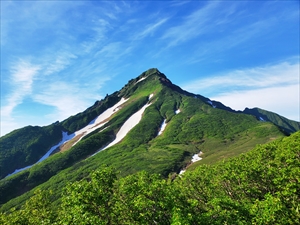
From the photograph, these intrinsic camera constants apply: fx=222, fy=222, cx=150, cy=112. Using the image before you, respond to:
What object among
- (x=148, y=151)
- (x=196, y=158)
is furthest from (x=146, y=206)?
(x=148, y=151)

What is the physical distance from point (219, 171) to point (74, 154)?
477 feet

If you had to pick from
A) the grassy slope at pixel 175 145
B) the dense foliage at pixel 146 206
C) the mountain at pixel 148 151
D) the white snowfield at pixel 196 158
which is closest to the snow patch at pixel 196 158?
the white snowfield at pixel 196 158

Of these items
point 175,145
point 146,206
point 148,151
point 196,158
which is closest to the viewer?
point 146,206

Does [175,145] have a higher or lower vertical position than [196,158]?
higher

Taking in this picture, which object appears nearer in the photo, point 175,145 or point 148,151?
point 148,151

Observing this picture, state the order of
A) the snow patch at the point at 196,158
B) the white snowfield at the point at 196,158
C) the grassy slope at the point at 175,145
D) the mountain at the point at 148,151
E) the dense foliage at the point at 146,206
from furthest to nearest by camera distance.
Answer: the white snowfield at the point at 196,158 → the snow patch at the point at 196,158 → the mountain at the point at 148,151 → the grassy slope at the point at 175,145 → the dense foliage at the point at 146,206

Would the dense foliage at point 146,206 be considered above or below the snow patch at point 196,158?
above

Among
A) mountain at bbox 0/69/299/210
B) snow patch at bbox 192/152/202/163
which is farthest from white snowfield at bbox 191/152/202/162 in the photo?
mountain at bbox 0/69/299/210

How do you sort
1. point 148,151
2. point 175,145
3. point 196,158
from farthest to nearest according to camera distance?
point 175,145 → point 148,151 → point 196,158

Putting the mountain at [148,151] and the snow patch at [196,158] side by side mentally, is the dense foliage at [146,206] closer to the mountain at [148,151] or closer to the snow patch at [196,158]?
the mountain at [148,151]

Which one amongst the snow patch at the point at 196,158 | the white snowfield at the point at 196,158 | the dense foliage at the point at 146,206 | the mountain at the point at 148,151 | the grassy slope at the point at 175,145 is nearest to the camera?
the dense foliage at the point at 146,206

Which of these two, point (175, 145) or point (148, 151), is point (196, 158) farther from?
point (148, 151)

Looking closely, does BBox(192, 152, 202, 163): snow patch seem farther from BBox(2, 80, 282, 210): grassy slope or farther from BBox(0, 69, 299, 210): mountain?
BBox(2, 80, 282, 210): grassy slope

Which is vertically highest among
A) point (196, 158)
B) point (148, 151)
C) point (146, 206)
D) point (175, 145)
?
point (148, 151)
